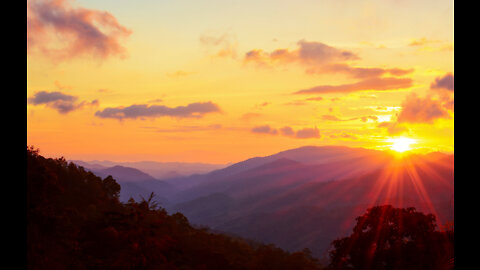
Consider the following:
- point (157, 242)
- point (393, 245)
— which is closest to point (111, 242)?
point (157, 242)

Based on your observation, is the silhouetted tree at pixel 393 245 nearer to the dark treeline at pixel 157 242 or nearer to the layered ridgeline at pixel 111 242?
the dark treeline at pixel 157 242

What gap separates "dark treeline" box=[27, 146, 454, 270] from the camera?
31.6 meters

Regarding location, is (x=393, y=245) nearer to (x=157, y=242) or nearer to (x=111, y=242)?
(x=157, y=242)

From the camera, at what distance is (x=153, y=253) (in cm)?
3466

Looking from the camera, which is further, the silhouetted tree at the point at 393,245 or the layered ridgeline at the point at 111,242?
the silhouetted tree at the point at 393,245

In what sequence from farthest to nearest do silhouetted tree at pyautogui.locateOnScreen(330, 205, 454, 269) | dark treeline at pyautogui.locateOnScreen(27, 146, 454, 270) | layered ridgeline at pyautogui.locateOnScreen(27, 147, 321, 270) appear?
silhouetted tree at pyautogui.locateOnScreen(330, 205, 454, 269), dark treeline at pyautogui.locateOnScreen(27, 146, 454, 270), layered ridgeline at pyautogui.locateOnScreen(27, 147, 321, 270)

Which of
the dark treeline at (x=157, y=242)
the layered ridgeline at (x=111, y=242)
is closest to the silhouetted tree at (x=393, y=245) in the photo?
the dark treeline at (x=157, y=242)

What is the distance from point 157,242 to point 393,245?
20.2 m

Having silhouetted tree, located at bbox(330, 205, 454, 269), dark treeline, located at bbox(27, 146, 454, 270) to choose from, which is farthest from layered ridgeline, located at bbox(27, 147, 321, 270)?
silhouetted tree, located at bbox(330, 205, 454, 269)

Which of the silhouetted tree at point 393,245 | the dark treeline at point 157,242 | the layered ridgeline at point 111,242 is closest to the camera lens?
the layered ridgeline at point 111,242

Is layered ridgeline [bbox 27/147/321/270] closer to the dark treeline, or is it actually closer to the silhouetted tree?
the dark treeline

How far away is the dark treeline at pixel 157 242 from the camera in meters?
31.6

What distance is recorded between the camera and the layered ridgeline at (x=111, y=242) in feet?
102

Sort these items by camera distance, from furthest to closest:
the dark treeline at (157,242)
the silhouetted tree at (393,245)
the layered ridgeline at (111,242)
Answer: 1. the silhouetted tree at (393,245)
2. the dark treeline at (157,242)
3. the layered ridgeline at (111,242)
